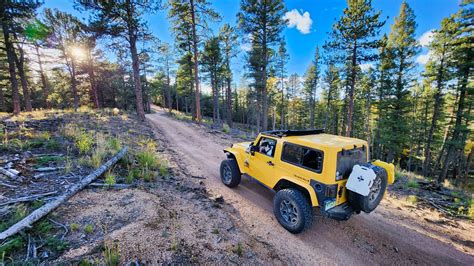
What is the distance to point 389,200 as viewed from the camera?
5.35 meters

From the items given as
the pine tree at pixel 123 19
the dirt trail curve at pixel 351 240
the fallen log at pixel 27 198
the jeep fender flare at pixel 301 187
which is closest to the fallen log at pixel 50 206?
the fallen log at pixel 27 198

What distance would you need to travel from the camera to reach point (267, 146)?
4465 mm

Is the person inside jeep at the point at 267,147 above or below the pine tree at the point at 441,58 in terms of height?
below

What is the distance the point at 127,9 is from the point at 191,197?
12.8 m

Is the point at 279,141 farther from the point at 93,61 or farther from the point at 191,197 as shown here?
the point at 93,61

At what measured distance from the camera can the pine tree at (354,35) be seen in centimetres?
1144

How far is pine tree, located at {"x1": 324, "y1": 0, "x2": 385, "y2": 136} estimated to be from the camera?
11435mm

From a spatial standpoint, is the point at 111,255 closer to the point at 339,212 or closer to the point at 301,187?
the point at 301,187

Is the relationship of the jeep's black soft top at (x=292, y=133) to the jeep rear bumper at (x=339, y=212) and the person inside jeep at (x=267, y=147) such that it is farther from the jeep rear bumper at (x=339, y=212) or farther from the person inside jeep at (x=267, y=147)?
the jeep rear bumper at (x=339, y=212)

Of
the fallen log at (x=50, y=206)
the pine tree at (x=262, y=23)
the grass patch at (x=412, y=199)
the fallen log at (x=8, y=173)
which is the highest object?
the pine tree at (x=262, y=23)

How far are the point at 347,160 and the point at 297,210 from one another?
135 cm

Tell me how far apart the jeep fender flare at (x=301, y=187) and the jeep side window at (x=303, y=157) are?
35cm

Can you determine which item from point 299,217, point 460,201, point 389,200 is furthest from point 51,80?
point 460,201

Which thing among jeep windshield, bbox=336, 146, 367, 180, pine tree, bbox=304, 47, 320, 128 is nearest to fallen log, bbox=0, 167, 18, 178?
jeep windshield, bbox=336, 146, 367, 180
